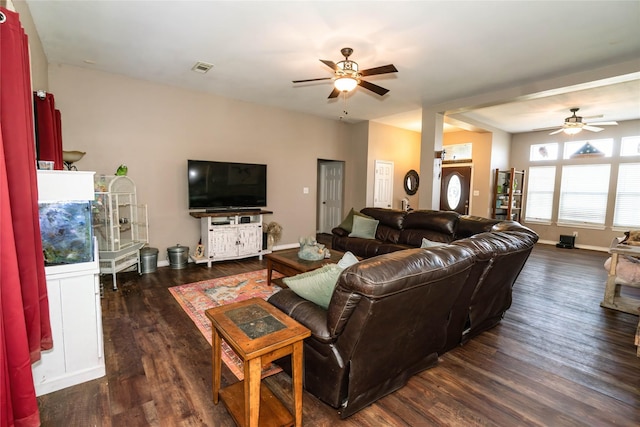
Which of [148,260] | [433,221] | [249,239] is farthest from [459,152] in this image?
[148,260]

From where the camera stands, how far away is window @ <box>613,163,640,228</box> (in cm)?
631

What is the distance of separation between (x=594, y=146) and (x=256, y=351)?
29.4 feet

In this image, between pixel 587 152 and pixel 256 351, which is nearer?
pixel 256 351

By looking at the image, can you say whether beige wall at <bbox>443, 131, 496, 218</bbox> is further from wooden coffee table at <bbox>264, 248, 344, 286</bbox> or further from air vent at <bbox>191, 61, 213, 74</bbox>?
air vent at <bbox>191, 61, 213, 74</bbox>

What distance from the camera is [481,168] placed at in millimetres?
7555

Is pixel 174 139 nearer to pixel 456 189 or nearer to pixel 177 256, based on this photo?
pixel 177 256

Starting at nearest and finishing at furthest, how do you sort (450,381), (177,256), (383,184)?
(450,381)
(177,256)
(383,184)

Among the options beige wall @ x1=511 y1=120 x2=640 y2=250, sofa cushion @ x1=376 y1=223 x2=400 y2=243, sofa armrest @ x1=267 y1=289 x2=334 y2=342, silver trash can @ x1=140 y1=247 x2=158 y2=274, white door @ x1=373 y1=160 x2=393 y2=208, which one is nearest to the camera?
sofa armrest @ x1=267 y1=289 x2=334 y2=342

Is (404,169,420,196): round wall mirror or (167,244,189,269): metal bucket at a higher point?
(404,169,420,196): round wall mirror

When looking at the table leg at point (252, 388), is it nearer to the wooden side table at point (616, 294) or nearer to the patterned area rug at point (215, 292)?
the patterned area rug at point (215, 292)

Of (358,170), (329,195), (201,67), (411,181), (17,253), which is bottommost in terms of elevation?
(17,253)

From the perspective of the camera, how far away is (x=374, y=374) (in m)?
1.74

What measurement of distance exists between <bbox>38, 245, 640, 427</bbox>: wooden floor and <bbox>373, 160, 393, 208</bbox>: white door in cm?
426

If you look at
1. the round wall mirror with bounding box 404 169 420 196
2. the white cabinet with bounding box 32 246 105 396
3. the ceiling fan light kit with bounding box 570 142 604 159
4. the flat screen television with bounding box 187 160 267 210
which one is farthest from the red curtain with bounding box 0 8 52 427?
the ceiling fan light kit with bounding box 570 142 604 159
